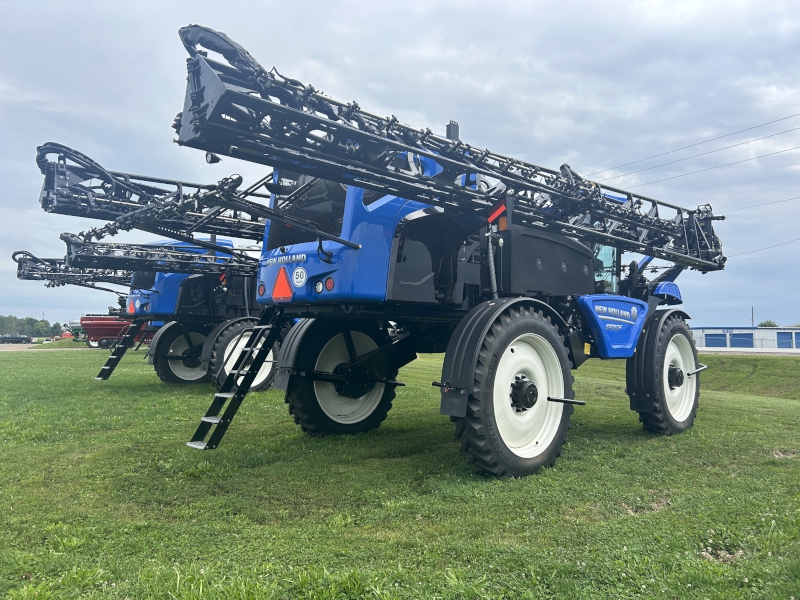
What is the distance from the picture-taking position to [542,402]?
18.5 ft

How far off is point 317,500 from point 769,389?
22.0 m

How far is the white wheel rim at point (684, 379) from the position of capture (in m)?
7.56

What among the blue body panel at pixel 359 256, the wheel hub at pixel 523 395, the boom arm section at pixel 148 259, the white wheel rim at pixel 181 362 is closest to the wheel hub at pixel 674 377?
the wheel hub at pixel 523 395

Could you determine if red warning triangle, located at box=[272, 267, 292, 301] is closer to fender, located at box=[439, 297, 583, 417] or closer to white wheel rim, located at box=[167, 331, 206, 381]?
fender, located at box=[439, 297, 583, 417]

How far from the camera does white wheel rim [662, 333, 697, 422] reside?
7.56 m

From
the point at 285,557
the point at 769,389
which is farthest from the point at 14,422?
the point at 769,389

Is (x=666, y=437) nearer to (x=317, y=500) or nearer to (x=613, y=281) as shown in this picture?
(x=613, y=281)

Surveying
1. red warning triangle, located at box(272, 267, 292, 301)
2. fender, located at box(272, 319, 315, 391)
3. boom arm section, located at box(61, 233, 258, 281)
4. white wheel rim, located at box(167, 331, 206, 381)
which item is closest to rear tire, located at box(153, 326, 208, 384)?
white wheel rim, located at box(167, 331, 206, 381)

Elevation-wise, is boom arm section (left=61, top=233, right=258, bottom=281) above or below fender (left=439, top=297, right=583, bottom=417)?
above

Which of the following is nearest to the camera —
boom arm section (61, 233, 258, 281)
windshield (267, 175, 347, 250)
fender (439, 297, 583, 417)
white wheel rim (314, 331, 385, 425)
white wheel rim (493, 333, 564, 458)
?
fender (439, 297, 583, 417)

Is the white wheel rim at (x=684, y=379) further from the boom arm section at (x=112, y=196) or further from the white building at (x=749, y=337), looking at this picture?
the white building at (x=749, y=337)

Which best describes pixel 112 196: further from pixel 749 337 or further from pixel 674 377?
pixel 749 337

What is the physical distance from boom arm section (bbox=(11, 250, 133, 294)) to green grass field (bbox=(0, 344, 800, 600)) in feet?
32.2

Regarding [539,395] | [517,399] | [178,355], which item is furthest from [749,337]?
[517,399]
